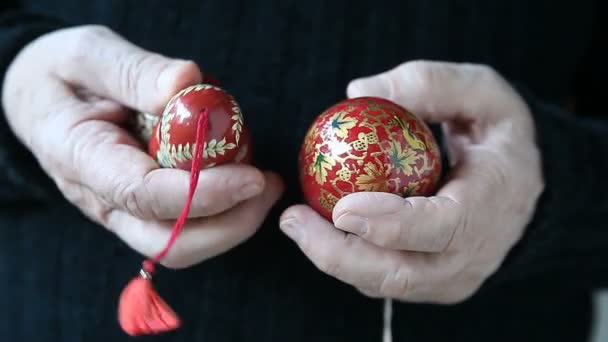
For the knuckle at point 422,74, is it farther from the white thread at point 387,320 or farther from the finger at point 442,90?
the white thread at point 387,320

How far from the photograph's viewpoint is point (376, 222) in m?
0.54

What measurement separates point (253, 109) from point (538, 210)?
16.6 inches

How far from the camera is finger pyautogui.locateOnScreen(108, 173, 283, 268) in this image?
62 cm

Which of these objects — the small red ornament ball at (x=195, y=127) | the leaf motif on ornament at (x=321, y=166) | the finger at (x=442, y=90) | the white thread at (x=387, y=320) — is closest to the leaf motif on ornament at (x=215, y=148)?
the small red ornament ball at (x=195, y=127)

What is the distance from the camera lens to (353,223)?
0.54m

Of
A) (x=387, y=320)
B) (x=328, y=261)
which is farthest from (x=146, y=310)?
(x=387, y=320)

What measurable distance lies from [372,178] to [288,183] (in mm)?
189

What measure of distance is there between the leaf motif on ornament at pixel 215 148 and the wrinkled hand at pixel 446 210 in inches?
4.4

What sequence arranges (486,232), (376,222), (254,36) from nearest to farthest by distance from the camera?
(376,222) < (486,232) < (254,36)

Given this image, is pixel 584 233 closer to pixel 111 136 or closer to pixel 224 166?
pixel 224 166

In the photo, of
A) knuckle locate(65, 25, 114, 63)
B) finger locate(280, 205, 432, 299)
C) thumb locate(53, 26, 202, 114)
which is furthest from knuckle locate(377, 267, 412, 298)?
knuckle locate(65, 25, 114, 63)

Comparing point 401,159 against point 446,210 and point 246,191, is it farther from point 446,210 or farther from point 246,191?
point 246,191

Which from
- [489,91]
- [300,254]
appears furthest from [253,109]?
[489,91]

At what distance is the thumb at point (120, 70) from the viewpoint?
0.59m
